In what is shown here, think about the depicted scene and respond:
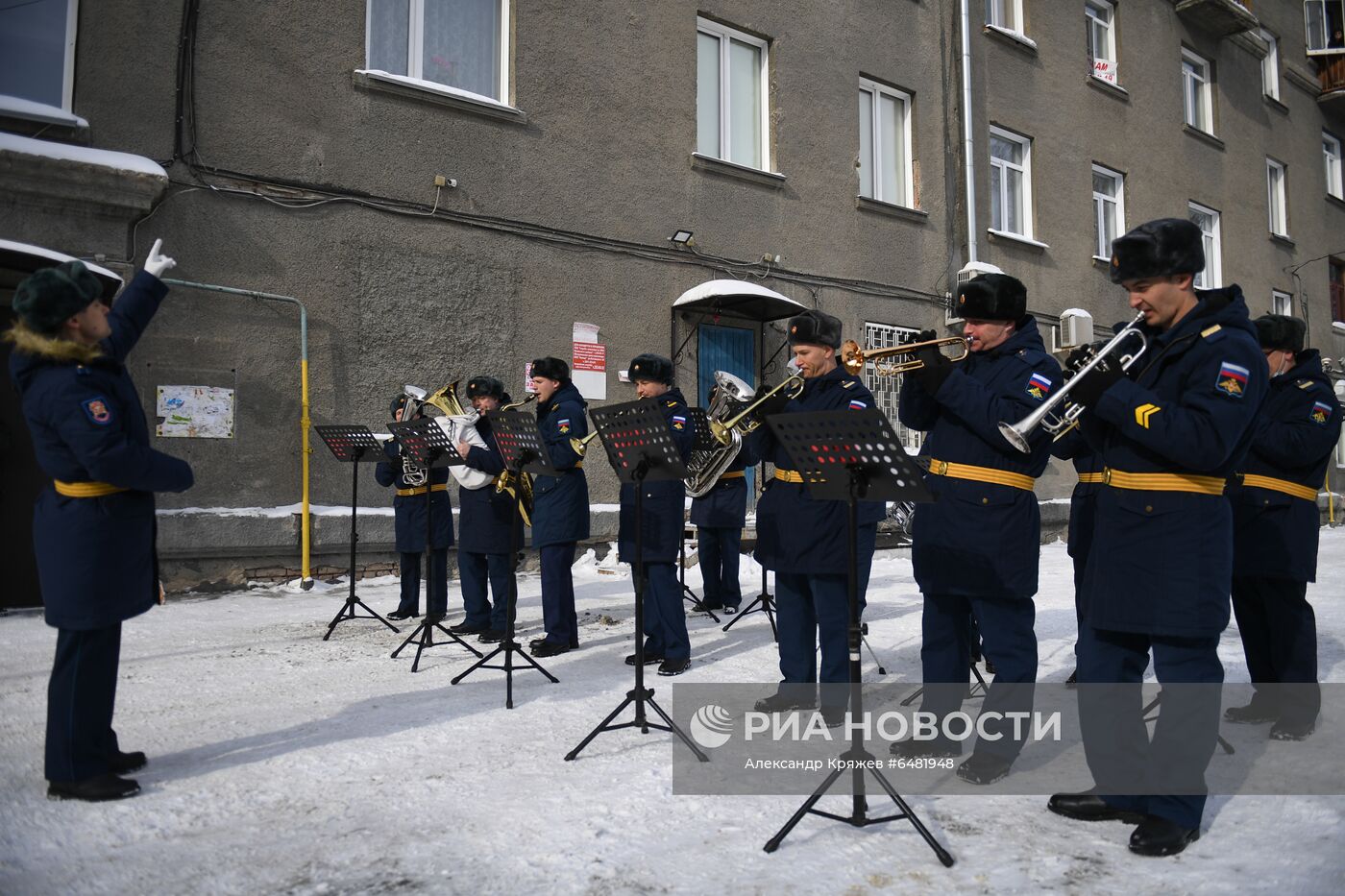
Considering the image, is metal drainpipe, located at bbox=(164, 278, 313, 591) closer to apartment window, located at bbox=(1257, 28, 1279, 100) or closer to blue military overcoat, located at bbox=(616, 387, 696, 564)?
blue military overcoat, located at bbox=(616, 387, 696, 564)

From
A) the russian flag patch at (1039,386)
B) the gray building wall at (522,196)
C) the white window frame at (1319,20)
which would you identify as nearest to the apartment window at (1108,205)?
the gray building wall at (522,196)

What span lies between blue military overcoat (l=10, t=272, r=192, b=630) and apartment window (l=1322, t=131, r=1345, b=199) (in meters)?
28.5

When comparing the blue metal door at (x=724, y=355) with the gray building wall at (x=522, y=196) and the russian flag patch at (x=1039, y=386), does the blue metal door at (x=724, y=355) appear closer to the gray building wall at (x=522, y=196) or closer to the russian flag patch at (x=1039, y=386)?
the gray building wall at (x=522, y=196)

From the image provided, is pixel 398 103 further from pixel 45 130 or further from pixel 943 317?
pixel 943 317

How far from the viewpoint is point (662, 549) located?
5.95 meters

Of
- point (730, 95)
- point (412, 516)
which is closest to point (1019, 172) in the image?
point (730, 95)

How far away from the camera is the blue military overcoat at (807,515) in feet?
15.4

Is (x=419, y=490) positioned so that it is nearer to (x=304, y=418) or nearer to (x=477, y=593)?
(x=477, y=593)

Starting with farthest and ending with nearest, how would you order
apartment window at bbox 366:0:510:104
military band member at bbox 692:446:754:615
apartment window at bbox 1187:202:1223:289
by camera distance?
1. apartment window at bbox 1187:202:1223:289
2. apartment window at bbox 366:0:510:104
3. military band member at bbox 692:446:754:615

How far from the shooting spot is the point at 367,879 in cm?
299

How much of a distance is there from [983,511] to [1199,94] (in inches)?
793

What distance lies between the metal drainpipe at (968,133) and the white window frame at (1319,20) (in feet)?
47.4

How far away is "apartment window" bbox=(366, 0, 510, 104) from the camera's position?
394 inches

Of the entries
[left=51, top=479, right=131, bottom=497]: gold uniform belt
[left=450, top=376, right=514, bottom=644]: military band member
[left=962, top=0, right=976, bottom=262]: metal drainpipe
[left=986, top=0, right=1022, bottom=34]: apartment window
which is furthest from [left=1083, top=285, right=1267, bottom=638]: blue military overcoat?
[left=986, top=0, right=1022, bottom=34]: apartment window
